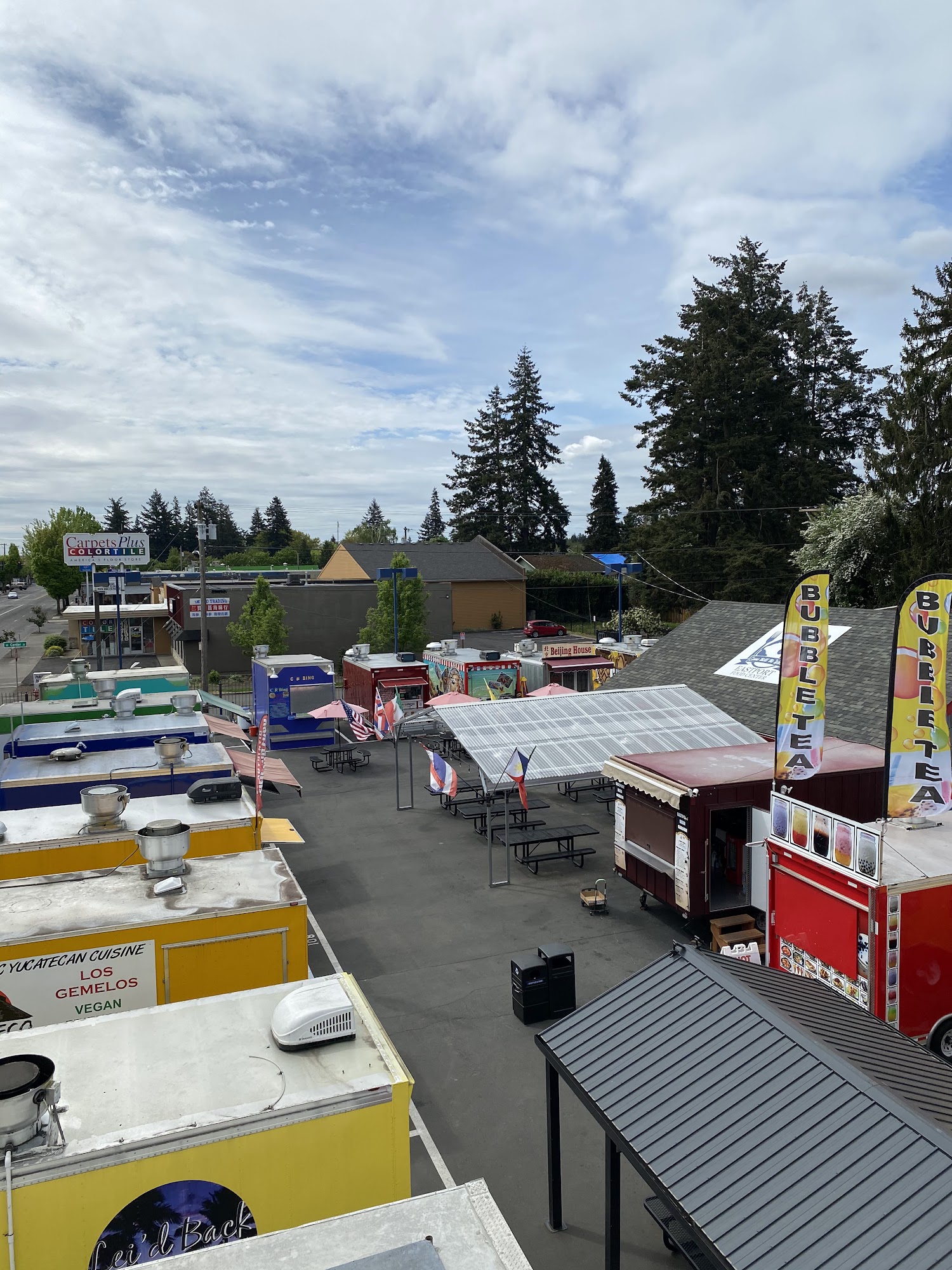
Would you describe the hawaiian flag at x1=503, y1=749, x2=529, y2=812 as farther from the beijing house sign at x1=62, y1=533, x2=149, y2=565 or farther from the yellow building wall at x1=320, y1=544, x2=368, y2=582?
the yellow building wall at x1=320, y1=544, x2=368, y2=582

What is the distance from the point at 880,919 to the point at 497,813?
12282 millimetres

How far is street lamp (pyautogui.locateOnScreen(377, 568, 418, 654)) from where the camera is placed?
130 ft

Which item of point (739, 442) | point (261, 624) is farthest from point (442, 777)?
point (739, 442)

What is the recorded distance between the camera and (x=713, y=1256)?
4.84m

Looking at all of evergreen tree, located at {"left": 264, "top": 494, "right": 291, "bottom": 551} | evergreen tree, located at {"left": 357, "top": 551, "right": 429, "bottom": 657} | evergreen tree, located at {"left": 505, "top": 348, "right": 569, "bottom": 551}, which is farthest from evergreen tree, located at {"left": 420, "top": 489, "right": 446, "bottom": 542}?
evergreen tree, located at {"left": 357, "top": 551, "right": 429, "bottom": 657}

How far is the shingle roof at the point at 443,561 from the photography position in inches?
2349

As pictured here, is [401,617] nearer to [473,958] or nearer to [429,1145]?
[473,958]

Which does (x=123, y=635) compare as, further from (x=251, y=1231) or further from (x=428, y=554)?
(x=251, y=1231)

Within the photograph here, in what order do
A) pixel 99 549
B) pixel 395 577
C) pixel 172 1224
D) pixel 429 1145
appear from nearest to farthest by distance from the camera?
1. pixel 172 1224
2. pixel 429 1145
3. pixel 99 549
4. pixel 395 577

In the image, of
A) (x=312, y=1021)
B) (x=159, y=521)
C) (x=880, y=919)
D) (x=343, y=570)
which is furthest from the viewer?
(x=159, y=521)

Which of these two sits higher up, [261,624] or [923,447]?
[923,447]

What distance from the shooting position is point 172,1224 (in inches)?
213

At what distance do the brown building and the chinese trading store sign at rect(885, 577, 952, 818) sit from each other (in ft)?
155

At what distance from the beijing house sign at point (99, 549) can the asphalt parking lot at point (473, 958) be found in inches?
648
